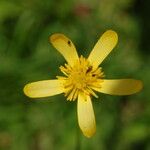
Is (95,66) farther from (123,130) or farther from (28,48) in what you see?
(28,48)

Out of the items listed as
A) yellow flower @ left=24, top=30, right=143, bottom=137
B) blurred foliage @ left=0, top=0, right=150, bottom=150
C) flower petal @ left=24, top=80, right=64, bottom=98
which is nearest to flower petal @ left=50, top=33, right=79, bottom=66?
yellow flower @ left=24, top=30, right=143, bottom=137

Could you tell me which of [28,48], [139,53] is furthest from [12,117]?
[139,53]

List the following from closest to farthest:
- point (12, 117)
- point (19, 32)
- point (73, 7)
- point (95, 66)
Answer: point (95, 66) → point (12, 117) → point (19, 32) → point (73, 7)

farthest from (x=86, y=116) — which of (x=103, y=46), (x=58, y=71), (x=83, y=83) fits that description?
(x=58, y=71)

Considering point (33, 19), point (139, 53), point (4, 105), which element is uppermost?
point (33, 19)

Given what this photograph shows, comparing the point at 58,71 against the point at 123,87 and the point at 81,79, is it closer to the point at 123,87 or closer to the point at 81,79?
the point at 81,79

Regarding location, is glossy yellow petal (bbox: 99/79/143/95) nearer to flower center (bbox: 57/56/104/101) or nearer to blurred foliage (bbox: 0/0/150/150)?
flower center (bbox: 57/56/104/101)

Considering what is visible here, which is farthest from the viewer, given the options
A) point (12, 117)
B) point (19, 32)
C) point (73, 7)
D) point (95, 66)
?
point (73, 7)

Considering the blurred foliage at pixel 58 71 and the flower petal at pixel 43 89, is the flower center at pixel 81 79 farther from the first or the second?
the blurred foliage at pixel 58 71
